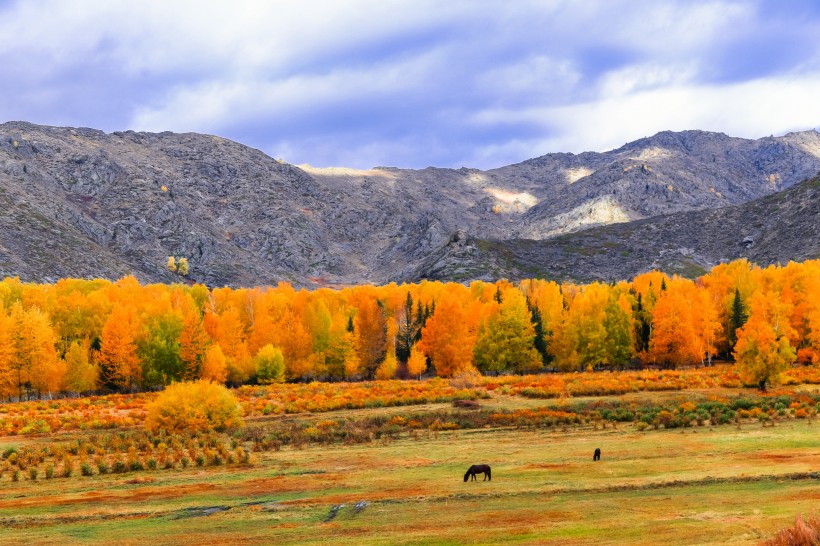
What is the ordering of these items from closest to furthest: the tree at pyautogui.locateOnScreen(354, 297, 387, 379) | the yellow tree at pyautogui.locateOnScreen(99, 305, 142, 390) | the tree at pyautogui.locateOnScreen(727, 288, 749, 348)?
the yellow tree at pyautogui.locateOnScreen(99, 305, 142, 390) < the tree at pyautogui.locateOnScreen(727, 288, 749, 348) < the tree at pyautogui.locateOnScreen(354, 297, 387, 379)

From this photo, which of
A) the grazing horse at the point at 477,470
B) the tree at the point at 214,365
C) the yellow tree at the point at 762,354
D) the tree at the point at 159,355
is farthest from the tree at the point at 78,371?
the yellow tree at the point at 762,354

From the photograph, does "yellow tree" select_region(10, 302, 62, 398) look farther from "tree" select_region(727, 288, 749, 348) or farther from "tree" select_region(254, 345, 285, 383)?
"tree" select_region(727, 288, 749, 348)

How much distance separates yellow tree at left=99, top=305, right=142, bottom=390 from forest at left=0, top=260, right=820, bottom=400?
15 cm

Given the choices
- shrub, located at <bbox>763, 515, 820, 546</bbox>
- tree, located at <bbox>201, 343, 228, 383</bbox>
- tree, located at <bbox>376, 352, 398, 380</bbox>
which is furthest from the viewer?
tree, located at <bbox>376, 352, 398, 380</bbox>

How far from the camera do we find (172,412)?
152 ft

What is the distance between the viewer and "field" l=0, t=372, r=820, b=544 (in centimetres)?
1861

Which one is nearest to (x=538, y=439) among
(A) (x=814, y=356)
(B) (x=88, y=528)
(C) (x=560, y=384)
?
(B) (x=88, y=528)

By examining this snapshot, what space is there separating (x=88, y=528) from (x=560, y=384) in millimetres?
52971

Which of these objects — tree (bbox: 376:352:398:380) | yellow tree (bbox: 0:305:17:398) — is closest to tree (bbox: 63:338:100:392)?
yellow tree (bbox: 0:305:17:398)

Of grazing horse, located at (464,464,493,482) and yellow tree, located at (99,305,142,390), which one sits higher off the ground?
yellow tree, located at (99,305,142,390)

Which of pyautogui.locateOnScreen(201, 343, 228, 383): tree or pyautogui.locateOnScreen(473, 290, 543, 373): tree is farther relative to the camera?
pyautogui.locateOnScreen(473, 290, 543, 373): tree

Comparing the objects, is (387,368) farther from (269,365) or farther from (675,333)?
(675,333)

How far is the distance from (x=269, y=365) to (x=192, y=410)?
36.7 meters

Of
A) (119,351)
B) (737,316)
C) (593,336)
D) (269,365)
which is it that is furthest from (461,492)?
(737,316)
